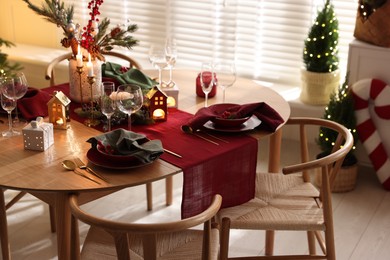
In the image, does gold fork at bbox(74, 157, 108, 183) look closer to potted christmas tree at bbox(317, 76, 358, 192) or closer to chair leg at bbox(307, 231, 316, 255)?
chair leg at bbox(307, 231, 316, 255)

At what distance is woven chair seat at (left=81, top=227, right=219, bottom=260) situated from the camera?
2164mm

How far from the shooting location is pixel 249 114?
8.34 feet

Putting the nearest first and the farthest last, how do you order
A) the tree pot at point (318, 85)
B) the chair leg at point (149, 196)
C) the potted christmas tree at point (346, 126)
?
the chair leg at point (149, 196), the potted christmas tree at point (346, 126), the tree pot at point (318, 85)

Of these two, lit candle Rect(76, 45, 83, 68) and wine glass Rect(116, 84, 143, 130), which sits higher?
lit candle Rect(76, 45, 83, 68)

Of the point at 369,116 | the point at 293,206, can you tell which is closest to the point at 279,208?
the point at 293,206

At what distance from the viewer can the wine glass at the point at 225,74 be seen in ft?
8.86

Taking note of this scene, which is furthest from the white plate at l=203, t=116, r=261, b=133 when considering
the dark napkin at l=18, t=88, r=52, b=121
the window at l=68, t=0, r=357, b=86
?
the window at l=68, t=0, r=357, b=86

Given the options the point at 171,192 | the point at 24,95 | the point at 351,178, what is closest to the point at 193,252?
the point at 24,95

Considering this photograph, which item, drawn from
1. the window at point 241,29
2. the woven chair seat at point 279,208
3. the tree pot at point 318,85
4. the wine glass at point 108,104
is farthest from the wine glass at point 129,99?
the window at point 241,29

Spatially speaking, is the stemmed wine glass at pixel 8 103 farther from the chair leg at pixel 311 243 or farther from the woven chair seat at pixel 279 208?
the chair leg at pixel 311 243

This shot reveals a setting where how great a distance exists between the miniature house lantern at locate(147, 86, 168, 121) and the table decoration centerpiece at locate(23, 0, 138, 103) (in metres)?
0.26

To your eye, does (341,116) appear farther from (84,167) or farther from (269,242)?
(84,167)

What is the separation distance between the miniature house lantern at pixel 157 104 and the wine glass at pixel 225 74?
12.0 inches

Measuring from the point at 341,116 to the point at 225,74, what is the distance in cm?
109
